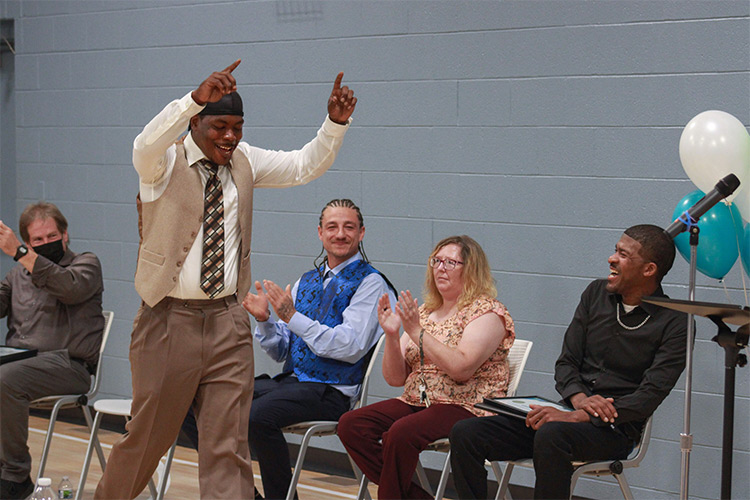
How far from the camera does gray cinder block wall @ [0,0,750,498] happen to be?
3580 mm

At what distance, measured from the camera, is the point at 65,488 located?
311cm

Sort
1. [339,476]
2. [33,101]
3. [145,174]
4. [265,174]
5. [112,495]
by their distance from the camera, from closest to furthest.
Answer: [145,174]
[112,495]
[265,174]
[339,476]
[33,101]

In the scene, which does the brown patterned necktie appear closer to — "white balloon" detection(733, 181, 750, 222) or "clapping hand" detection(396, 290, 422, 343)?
"clapping hand" detection(396, 290, 422, 343)

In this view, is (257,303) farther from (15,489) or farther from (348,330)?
(15,489)

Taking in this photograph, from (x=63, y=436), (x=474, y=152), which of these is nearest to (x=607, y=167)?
(x=474, y=152)

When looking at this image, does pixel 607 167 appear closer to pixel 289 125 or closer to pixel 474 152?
pixel 474 152

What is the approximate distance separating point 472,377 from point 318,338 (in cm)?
64

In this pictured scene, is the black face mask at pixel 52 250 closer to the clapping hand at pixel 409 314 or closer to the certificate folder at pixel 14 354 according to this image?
the certificate folder at pixel 14 354

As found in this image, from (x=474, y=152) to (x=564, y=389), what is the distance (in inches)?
50.4

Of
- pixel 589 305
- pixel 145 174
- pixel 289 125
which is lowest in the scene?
pixel 589 305

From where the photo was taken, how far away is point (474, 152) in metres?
4.05

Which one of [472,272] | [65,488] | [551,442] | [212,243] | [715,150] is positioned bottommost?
[65,488]

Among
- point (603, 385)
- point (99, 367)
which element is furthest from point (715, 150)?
point (99, 367)

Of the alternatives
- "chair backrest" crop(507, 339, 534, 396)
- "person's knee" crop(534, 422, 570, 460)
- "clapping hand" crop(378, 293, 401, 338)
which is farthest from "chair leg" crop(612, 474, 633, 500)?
"clapping hand" crop(378, 293, 401, 338)
